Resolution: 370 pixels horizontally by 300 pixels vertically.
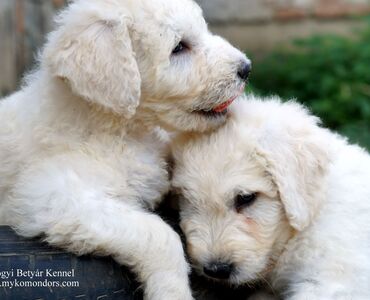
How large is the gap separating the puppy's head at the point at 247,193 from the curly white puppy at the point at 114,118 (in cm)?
17

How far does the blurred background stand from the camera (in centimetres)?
1091

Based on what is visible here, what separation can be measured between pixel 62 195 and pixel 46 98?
0.79 metres

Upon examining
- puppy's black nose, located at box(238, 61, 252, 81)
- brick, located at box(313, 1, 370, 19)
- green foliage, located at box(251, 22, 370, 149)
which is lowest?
puppy's black nose, located at box(238, 61, 252, 81)

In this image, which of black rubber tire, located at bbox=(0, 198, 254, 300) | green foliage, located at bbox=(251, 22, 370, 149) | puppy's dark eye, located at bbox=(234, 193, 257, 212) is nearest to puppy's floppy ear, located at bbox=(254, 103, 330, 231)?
puppy's dark eye, located at bbox=(234, 193, 257, 212)

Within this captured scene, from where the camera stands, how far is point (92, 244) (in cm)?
467

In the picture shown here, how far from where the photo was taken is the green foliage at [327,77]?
427 inches

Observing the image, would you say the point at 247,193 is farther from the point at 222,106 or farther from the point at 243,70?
the point at 243,70

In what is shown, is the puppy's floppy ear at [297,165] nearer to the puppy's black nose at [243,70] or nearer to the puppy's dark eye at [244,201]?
the puppy's dark eye at [244,201]

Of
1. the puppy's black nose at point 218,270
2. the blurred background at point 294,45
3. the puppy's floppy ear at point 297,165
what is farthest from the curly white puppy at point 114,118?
the blurred background at point 294,45

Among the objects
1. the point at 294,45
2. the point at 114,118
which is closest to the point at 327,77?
the point at 294,45

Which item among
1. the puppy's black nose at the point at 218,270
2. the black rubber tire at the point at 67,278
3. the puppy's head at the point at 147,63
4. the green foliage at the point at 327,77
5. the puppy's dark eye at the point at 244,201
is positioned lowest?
the black rubber tire at the point at 67,278

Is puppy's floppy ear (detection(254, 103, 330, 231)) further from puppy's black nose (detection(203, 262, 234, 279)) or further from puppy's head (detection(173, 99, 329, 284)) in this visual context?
puppy's black nose (detection(203, 262, 234, 279))

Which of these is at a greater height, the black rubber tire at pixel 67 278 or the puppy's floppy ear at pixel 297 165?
the puppy's floppy ear at pixel 297 165

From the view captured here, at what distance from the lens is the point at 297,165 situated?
509 cm
